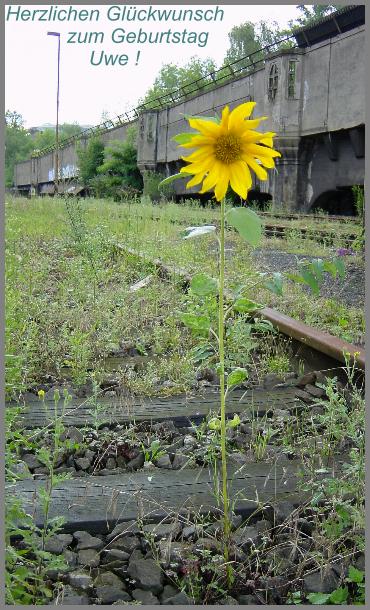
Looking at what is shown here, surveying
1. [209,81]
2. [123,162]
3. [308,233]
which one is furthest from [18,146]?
[308,233]

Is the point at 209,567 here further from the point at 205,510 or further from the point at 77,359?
the point at 77,359

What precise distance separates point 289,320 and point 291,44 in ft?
64.8

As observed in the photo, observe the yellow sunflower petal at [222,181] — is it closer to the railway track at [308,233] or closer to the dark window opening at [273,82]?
the railway track at [308,233]

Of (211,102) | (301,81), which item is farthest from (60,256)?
(211,102)

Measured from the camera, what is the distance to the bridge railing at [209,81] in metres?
21.9

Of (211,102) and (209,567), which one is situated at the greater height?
(211,102)

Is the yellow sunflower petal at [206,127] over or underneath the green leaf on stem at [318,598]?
over

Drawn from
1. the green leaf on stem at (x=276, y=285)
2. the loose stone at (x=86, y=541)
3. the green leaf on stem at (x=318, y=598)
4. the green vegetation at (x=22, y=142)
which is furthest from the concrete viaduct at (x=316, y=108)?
the green vegetation at (x=22, y=142)

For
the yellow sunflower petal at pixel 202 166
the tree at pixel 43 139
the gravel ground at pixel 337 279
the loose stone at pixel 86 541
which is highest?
the tree at pixel 43 139

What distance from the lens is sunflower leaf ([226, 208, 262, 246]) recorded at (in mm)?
1595

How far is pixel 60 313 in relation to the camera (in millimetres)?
4625

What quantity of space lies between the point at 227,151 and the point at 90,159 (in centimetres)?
3438

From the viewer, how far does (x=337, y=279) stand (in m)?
6.57

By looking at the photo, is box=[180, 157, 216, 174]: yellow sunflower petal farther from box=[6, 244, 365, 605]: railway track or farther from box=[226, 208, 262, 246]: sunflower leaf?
box=[6, 244, 365, 605]: railway track
